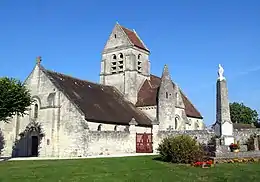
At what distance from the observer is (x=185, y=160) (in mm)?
20297

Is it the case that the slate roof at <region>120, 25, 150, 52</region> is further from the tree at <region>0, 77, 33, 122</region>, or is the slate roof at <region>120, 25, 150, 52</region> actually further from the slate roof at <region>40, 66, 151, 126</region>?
the tree at <region>0, 77, 33, 122</region>

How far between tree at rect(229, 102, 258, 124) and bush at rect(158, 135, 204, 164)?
68200 millimetres

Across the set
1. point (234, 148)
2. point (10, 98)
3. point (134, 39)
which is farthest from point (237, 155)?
point (134, 39)

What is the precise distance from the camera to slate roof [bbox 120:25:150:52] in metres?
46.1

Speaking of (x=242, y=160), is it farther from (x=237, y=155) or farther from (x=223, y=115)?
(x=223, y=115)

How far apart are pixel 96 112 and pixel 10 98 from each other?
8.87 meters

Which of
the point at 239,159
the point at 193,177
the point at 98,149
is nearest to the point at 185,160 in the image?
the point at 239,159

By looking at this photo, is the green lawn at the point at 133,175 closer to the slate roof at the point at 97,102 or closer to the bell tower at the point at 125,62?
the slate roof at the point at 97,102

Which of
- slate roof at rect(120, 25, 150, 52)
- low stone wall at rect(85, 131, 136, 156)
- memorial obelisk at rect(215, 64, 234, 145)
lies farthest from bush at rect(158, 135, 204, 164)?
slate roof at rect(120, 25, 150, 52)

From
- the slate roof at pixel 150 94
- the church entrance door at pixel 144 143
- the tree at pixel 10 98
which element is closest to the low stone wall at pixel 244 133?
the church entrance door at pixel 144 143

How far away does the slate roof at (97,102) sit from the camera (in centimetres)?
3303

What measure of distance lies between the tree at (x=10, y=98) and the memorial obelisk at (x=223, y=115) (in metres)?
15.7

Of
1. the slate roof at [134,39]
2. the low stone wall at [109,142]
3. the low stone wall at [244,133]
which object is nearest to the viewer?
the low stone wall at [109,142]

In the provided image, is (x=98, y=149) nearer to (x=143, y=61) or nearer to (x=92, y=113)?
(x=92, y=113)
